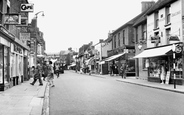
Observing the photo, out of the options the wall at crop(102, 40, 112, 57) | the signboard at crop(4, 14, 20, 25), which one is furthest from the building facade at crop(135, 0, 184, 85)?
the wall at crop(102, 40, 112, 57)

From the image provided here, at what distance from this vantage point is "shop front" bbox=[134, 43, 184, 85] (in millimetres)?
19828

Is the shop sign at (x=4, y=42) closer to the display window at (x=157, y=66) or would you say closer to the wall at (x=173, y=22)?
the wall at (x=173, y=22)

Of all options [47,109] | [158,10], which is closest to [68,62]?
[158,10]

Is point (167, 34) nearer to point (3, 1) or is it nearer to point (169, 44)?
point (169, 44)

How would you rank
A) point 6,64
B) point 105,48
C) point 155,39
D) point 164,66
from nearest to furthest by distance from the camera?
point 6,64 → point 164,66 → point 155,39 → point 105,48

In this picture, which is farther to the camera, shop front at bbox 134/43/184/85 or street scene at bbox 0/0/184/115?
shop front at bbox 134/43/184/85

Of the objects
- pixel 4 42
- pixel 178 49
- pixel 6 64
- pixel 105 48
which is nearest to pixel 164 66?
pixel 178 49

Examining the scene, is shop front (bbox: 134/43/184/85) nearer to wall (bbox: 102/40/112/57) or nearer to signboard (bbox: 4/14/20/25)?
signboard (bbox: 4/14/20/25)

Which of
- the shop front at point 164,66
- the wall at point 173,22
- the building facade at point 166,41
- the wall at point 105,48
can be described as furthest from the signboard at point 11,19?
the wall at point 105,48

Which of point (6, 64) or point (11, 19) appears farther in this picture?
point (6, 64)

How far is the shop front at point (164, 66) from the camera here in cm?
1983

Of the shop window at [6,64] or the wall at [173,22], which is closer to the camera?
the shop window at [6,64]

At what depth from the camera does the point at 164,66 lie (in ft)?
73.2

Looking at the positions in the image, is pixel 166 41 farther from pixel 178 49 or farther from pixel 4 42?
pixel 4 42
